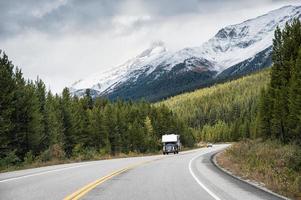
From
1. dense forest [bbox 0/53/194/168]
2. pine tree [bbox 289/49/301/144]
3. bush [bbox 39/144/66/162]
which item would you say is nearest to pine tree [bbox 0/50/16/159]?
dense forest [bbox 0/53/194/168]

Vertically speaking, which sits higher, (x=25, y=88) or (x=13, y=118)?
(x=25, y=88)

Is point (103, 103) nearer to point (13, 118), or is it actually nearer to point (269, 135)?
point (269, 135)

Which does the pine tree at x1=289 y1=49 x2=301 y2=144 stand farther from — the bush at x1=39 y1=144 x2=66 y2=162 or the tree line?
the bush at x1=39 y1=144 x2=66 y2=162

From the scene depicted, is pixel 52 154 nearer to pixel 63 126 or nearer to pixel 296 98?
pixel 296 98

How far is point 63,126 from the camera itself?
68500 mm

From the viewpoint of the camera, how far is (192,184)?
17156 mm

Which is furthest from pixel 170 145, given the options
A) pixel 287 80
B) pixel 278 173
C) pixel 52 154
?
pixel 278 173

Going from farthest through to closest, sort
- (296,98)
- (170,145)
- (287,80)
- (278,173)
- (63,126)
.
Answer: (170,145), (63,126), (287,80), (296,98), (278,173)

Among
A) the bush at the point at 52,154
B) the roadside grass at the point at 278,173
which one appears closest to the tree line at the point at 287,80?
the roadside grass at the point at 278,173

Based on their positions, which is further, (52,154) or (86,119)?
(86,119)

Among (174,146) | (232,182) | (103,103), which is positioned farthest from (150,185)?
(103,103)

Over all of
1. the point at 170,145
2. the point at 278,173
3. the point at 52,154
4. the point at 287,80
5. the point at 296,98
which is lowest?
the point at 278,173

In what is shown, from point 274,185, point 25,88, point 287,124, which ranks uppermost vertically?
point 25,88

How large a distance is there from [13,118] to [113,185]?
3116 centimetres
